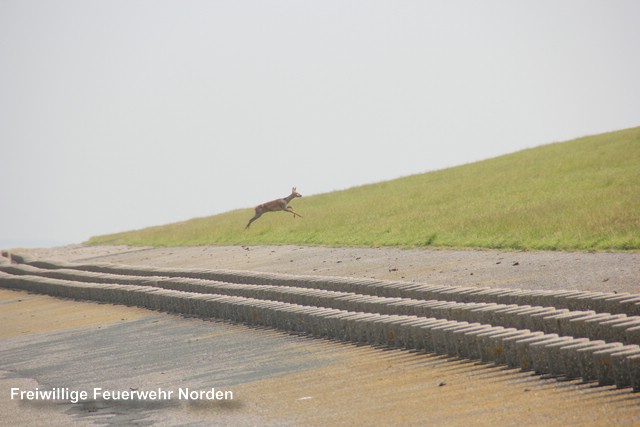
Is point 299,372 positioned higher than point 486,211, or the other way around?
point 486,211

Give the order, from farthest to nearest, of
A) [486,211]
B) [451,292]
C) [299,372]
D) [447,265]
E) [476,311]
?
[486,211], [447,265], [451,292], [476,311], [299,372]

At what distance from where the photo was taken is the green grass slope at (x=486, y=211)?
2442 centimetres

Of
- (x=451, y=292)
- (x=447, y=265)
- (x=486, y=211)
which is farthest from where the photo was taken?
(x=486, y=211)

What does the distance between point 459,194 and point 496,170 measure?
759 cm

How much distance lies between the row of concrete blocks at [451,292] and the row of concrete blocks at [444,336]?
1.65 m

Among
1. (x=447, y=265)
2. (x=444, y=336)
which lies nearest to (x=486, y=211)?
(x=447, y=265)

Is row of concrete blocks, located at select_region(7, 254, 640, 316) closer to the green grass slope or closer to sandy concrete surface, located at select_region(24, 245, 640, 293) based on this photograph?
sandy concrete surface, located at select_region(24, 245, 640, 293)

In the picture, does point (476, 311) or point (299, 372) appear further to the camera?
point (476, 311)

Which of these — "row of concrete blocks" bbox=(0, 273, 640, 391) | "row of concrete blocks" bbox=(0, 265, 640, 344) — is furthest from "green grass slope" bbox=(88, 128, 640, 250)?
"row of concrete blocks" bbox=(0, 273, 640, 391)

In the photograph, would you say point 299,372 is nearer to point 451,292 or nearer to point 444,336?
point 444,336

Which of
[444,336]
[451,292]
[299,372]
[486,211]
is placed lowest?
[299,372]

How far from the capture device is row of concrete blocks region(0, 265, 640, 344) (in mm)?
10969

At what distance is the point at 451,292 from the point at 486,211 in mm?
16274

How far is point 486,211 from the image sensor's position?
31453mm
